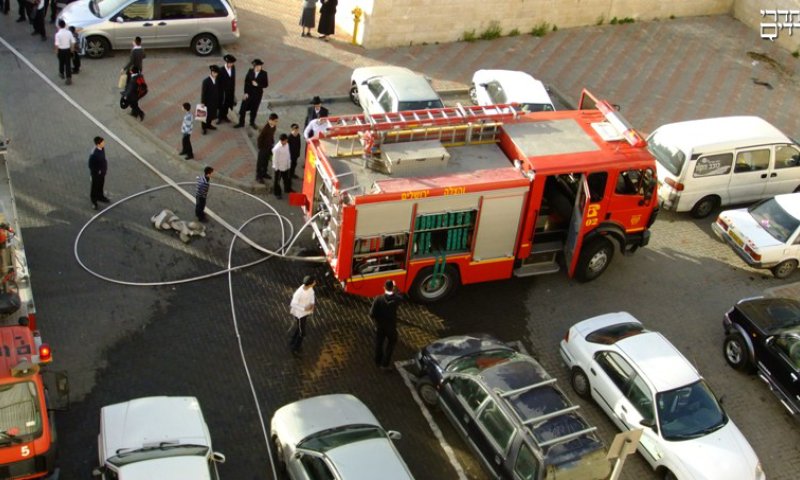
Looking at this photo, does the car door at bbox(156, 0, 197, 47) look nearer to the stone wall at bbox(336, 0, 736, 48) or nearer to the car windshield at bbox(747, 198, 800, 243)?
the stone wall at bbox(336, 0, 736, 48)

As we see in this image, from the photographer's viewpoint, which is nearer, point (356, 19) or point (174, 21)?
point (174, 21)

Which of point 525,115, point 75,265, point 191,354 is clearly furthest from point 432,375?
point 75,265

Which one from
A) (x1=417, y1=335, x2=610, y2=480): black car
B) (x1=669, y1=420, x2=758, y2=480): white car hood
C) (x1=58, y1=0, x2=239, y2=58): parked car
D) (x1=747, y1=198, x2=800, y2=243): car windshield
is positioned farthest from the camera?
(x1=58, y1=0, x2=239, y2=58): parked car

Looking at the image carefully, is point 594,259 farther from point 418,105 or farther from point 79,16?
point 79,16

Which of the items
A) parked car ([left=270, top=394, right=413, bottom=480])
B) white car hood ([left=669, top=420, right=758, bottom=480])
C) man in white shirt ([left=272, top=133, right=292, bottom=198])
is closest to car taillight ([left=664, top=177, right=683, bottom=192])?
white car hood ([left=669, top=420, right=758, bottom=480])

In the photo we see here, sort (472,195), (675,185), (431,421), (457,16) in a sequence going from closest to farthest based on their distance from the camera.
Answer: (431,421) < (472,195) < (675,185) < (457,16)

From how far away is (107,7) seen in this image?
21297mm

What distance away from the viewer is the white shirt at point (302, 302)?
44.3 ft

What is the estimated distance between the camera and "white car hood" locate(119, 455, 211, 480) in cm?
1024

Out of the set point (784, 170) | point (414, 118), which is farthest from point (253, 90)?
point (784, 170)

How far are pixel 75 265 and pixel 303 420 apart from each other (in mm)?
5872

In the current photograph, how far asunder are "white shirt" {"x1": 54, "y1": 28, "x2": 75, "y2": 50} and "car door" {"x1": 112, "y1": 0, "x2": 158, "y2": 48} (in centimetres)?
171

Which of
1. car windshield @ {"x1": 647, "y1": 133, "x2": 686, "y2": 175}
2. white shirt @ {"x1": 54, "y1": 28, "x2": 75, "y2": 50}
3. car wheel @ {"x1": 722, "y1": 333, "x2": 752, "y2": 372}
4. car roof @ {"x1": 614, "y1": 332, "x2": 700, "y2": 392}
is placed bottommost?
car wheel @ {"x1": 722, "y1": 333, "x2": 752, "y2": 372}

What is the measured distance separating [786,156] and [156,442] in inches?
583
